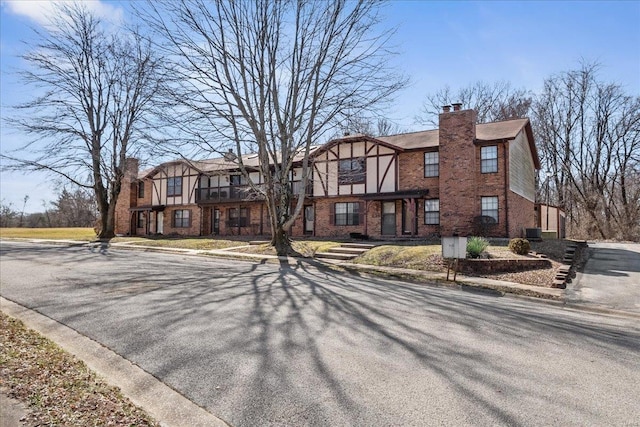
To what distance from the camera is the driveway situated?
9.23 metres

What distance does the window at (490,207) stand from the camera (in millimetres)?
19739

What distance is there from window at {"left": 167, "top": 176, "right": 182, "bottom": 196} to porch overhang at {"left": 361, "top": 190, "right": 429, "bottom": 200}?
17667 mm

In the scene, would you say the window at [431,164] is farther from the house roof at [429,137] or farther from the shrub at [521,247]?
the shrub at [521,247]

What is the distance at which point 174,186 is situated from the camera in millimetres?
33312

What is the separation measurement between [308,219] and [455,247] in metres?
16.2

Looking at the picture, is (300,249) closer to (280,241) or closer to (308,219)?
(280,241)

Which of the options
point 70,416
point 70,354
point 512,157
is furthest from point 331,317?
point 512,157

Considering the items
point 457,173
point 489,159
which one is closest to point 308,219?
point 457,173

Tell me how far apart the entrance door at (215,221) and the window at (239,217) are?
146 centimetres

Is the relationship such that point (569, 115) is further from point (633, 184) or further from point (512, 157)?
point (512, 157)

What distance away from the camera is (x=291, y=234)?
87.4 ft

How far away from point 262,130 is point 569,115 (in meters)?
32.7

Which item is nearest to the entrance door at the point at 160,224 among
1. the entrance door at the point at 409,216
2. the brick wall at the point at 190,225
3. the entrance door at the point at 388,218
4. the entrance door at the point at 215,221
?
the brick wall at the point at 190,225

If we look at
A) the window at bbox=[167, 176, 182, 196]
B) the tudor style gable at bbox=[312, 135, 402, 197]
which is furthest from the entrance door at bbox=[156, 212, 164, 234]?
the tudor style gable at bbox=[312, 135, 402, 197]
